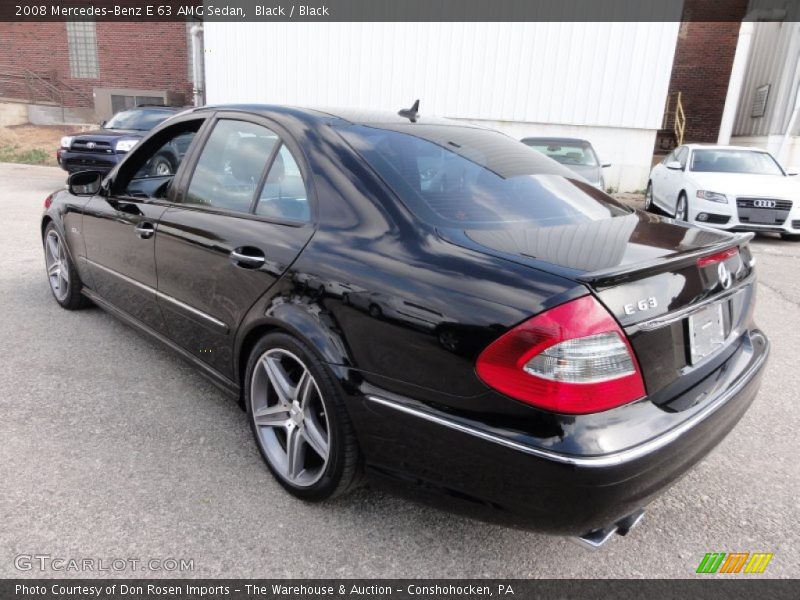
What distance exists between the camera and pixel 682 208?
9156mm

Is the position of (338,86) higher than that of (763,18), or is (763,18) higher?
(763,18)

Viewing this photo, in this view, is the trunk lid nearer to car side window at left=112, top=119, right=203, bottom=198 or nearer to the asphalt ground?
the asphalt ground

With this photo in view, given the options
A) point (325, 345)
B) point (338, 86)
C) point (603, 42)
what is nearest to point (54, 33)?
point (338, 86)

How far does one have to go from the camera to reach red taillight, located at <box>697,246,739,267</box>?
1996mm

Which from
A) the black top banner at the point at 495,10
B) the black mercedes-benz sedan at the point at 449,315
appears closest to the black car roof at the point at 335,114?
the black mercedes-benz sedan at the point at 449,315

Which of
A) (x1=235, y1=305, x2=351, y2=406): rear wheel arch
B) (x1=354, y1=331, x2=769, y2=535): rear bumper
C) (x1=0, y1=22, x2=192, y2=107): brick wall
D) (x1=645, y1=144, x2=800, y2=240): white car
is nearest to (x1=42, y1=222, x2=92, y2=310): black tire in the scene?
(x1=235, y1=305, x2=351, y2=406): rear wheel arch

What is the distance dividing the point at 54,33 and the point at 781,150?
2535 centimetres

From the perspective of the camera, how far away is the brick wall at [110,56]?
2223 cm

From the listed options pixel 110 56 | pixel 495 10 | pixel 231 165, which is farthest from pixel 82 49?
pixel 231 165

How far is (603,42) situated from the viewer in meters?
14.6

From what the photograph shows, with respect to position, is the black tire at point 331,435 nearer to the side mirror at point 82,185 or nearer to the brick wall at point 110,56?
the side mirror at point 82,185

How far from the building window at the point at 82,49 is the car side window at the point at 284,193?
24670mm

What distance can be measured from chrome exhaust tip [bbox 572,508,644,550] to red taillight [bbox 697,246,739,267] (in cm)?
85

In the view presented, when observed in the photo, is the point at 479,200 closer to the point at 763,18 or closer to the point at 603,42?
the point at 603,42
